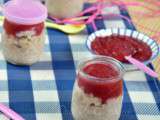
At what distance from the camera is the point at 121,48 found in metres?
0.86

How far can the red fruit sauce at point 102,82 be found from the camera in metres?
0.66

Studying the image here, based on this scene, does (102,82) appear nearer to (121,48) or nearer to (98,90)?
(98,90)

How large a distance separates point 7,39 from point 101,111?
0.79ft

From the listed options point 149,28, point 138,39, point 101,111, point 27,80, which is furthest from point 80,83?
point 149,28

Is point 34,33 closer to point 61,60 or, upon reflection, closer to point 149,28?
point 61,60

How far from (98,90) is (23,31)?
206 millimetres

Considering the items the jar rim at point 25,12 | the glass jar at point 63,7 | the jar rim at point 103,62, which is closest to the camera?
the jar rim at point 103,62

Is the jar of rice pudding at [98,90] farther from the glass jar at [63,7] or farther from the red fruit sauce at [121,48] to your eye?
the glass jar at [63,7]

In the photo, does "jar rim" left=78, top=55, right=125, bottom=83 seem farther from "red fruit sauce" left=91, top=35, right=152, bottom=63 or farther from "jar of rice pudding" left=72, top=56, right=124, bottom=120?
"red fruit sauce" left=91, top=35, right=152, bottom=63

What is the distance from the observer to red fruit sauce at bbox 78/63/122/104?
661 mm

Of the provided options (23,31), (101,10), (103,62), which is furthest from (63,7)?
(103,62)

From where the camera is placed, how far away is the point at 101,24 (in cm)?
102

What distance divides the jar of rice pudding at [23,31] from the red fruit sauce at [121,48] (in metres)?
0.12

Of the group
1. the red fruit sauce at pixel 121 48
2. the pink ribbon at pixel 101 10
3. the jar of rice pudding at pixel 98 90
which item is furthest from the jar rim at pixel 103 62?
the pink ribbon at pixel 101 10
